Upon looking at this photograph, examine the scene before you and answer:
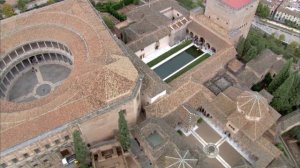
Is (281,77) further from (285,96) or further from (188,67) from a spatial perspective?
(188,67)

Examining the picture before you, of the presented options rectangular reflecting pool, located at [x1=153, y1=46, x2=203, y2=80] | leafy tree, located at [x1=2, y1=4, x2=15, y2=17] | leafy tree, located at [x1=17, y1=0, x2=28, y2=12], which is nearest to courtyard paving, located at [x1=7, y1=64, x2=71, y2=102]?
rectangular reflecting pool, located at [x1=153, y1=46, x2=203, y2=80]

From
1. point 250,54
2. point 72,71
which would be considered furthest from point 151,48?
point 250,54

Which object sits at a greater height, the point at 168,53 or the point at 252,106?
the point at 252,106

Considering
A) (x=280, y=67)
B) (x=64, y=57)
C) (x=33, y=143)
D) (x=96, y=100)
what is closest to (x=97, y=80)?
(x=96, y=100)

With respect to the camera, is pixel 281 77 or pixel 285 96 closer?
pixel 285 96

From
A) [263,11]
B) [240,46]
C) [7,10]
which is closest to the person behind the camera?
[240,46]

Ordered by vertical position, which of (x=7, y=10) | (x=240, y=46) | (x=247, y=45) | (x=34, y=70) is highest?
(x=7, y=10)

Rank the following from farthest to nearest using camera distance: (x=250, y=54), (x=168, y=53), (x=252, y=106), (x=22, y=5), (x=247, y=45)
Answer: (x=22, y=5) < (x=168, y=53) < (x=247, y=45) < (x=250, y=54) < (x=252, y=106)

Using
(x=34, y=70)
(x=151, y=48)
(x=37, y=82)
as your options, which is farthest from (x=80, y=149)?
(x=151, y=48)
